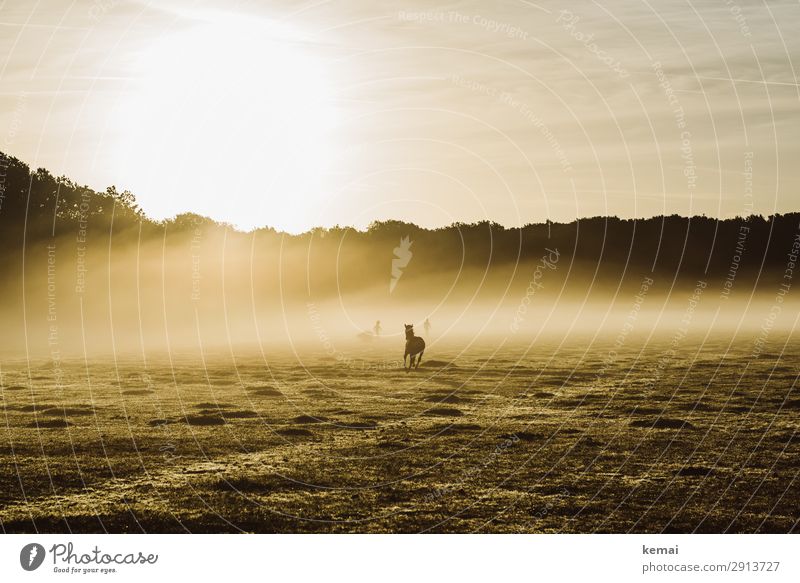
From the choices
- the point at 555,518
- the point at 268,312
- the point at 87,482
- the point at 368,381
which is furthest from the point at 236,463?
the point at 268,312

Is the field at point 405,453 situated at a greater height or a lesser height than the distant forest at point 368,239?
lesser

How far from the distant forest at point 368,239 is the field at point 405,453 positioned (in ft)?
142

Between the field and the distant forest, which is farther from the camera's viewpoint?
the distant forest

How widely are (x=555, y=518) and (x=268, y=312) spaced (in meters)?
73.9

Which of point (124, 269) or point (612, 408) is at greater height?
point (124, 269)

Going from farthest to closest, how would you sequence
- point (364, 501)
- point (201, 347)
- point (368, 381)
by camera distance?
point (201, 347), point (368, 381), point (364, 501)

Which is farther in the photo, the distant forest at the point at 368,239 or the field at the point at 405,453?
the distant forest at the point at 368,239

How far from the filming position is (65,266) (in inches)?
3255

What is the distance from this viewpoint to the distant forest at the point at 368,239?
77812 mm

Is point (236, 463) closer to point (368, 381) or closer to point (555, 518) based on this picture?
point (555, 518)

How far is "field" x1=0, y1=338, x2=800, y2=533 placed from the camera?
628 inches

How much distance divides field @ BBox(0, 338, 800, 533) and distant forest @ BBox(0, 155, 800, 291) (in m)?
43.2

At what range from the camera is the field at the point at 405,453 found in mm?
15961

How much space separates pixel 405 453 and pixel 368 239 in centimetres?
6887
